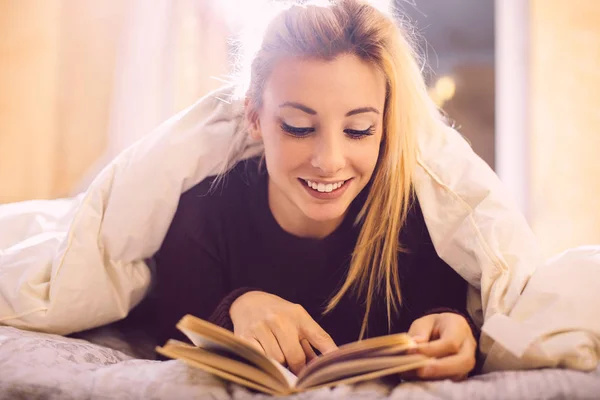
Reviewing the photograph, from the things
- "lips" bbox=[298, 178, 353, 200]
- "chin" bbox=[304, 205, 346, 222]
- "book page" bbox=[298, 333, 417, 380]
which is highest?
"lips" bbox=[298, 178, 353, 200]

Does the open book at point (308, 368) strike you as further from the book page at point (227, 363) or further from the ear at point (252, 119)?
the ear at point (252, 119)

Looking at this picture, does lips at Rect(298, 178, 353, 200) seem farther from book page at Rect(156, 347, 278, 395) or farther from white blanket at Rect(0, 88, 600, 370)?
book page at Rect(156, 347, 278, 395)

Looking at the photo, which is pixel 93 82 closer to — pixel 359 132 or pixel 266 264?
pixel 266 264

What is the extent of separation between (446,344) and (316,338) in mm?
167

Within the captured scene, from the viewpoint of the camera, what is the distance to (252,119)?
3.23ft

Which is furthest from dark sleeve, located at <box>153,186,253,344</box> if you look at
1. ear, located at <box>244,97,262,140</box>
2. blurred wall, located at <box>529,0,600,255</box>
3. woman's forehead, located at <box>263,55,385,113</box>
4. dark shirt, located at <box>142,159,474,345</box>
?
blurred wall, located at <box>529,0,600,255</box>

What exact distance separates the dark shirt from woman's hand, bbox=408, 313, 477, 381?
16 centimetres

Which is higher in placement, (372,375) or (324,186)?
(324,186)

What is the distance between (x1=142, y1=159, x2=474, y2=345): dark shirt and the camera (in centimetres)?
98

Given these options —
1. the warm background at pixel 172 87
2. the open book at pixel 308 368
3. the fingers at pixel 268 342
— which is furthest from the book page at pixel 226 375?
the warm background at pixel 172 87

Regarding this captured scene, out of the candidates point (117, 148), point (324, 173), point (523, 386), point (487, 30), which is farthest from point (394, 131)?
point (487, 30)

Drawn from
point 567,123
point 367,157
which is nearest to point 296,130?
point 367,157

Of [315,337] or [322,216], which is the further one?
[322,216]

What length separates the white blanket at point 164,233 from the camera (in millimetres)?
834
